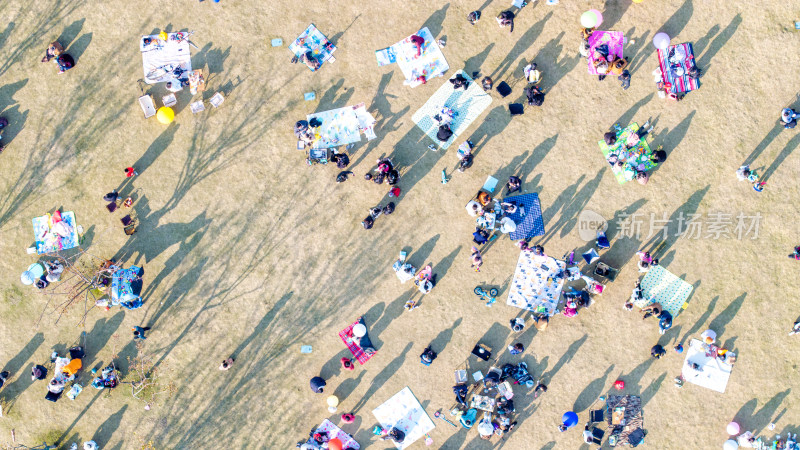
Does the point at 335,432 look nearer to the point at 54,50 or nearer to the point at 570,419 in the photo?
the point at 570,419

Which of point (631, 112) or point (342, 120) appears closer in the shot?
point (631, 112)

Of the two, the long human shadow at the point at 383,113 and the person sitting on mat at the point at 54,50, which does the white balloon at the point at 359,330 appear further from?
the person sitting on mat at the point at 54,50

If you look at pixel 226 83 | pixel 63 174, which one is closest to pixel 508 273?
pixel 226 83

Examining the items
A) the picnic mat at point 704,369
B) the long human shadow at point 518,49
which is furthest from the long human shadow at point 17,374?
the picnic mat at point 704,369

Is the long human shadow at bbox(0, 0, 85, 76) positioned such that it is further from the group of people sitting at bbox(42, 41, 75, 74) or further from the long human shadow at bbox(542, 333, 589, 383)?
the long human shadow at bbox(542, 333, 589, 383)

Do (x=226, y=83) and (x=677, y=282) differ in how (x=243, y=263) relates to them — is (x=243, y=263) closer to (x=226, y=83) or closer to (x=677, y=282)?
(x=226, y=83)

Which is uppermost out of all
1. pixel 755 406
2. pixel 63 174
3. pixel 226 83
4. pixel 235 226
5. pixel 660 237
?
pixel 226 83

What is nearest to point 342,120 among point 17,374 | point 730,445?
point 17,374
